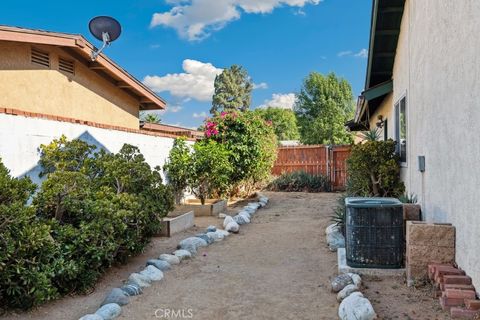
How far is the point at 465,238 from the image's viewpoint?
398cm

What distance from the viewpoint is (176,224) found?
26.7ft

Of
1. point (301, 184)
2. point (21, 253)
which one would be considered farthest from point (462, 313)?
point (301, 184)

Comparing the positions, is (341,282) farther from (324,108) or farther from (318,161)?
(324,108)

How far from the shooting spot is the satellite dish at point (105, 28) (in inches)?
364

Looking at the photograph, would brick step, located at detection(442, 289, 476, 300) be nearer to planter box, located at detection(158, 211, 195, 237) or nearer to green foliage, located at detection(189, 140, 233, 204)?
planter box, located at detection(158, 211, 195, 237)

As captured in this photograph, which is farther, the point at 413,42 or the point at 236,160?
the point at 236,160

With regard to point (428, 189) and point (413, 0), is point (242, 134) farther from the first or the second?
point (428, 189)

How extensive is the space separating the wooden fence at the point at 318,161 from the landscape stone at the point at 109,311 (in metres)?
13.3

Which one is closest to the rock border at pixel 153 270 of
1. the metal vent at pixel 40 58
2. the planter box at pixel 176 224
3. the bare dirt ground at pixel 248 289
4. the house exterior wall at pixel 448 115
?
the bare dirt ground at pixel 248 289

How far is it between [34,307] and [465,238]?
14.7 feet

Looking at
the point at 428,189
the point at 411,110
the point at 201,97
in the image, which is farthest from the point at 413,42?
the point at 201,97

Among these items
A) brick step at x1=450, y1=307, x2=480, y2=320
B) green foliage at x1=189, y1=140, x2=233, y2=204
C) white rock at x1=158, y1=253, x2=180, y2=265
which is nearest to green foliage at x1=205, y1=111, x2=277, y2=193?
green foliage at x1=189, y1=140, x2=233, y2=204

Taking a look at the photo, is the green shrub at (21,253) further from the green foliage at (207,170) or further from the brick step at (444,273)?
the green foliage at (207,170)

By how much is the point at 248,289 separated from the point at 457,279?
2.30 m
